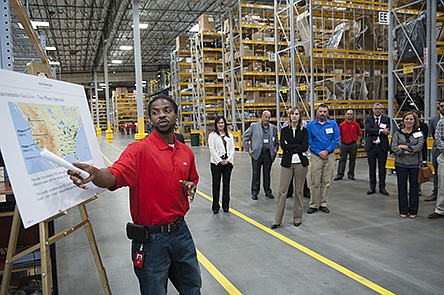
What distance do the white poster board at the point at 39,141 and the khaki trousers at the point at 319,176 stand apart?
414 cm

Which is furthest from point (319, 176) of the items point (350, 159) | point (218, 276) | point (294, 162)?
point (350, 159)

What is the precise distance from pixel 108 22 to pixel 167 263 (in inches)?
937

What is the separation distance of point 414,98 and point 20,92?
1033cm

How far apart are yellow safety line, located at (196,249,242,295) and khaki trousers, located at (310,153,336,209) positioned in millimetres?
2547

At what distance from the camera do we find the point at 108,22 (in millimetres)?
23281

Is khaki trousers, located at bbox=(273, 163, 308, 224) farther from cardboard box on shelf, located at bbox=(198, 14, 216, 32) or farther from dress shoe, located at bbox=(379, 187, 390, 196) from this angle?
cardboard box on shelf, located at bbox=(198, 14, 216, 32)

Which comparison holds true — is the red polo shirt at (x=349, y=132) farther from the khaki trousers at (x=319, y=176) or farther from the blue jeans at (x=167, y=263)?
the blue jeans at (x=167, y=263)

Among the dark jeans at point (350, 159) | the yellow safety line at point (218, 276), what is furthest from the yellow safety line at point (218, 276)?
the dark jeans at point (350, 159)

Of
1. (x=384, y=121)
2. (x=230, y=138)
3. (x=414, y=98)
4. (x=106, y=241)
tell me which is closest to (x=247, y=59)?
(x=414, y=98)

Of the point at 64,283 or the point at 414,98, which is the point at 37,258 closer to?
the point at 64,283

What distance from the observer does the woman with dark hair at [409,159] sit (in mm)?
5605

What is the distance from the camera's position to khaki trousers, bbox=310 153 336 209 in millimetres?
6074

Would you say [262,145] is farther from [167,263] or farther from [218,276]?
[167,263]

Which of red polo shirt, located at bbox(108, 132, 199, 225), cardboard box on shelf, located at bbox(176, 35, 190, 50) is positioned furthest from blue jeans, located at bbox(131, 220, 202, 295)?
cardboard box on shelf, located at bbox(176, 35, 190, 50)
